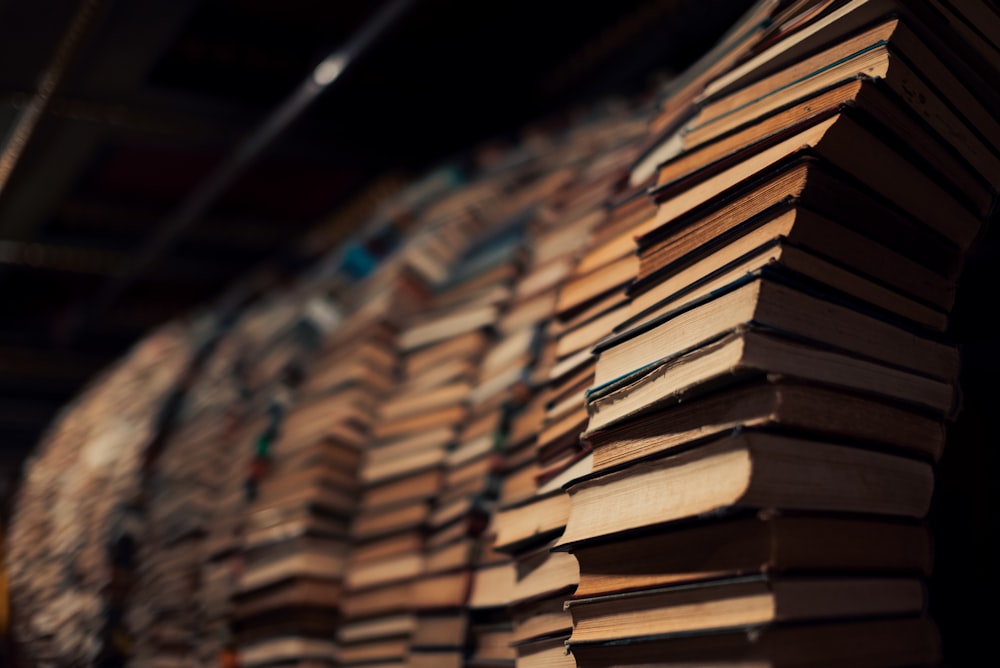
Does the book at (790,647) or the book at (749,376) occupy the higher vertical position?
the book at (749,376)

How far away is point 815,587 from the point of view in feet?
3.84

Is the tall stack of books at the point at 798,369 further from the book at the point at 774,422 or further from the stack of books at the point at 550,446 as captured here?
the stack of books at the point at 550,446

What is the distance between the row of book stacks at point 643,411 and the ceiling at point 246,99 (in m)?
1.04

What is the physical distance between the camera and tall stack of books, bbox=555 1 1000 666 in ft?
3.88

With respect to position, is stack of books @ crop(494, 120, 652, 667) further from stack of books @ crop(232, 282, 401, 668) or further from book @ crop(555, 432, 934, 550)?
stack of books @ crop(232, 282, 401, 668)

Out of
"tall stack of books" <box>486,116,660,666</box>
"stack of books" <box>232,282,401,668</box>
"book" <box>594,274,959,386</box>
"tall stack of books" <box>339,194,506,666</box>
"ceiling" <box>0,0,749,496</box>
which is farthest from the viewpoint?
"ceiling" <box>0,0,749,496</box>

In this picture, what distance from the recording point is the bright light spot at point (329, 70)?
344cm

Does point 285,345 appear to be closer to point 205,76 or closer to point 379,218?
point 379,218

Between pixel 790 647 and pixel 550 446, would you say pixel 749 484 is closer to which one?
pixel 790 647

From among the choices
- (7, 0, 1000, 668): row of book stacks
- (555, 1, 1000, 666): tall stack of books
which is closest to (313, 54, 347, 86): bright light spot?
(7, 0, 1000, 668): row of book stacks

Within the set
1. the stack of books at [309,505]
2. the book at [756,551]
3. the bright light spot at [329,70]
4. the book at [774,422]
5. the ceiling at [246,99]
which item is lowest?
the book at [756,551]

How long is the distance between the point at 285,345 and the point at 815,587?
2.16 meters

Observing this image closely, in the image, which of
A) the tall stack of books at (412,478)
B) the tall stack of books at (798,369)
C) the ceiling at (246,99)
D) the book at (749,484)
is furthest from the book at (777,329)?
the ceiling at (246,99)

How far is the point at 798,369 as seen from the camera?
1.22 meters
